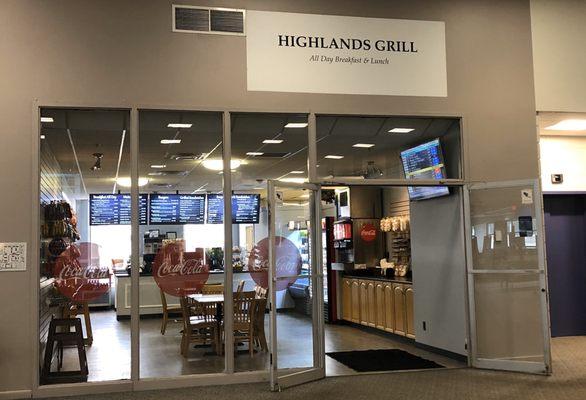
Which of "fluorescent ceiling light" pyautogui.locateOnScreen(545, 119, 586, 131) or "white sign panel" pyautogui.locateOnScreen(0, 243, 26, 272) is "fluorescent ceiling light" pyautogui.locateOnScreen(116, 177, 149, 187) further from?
"fluorescent ceiling light" pyautogui.locateOnScreen(545, 119, 586, 131)

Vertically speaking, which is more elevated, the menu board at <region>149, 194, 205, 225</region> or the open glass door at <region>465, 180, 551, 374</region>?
the menu board at <region>149, 194, 205, 225</region>

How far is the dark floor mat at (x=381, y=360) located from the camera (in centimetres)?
693

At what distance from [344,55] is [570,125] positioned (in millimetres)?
3445

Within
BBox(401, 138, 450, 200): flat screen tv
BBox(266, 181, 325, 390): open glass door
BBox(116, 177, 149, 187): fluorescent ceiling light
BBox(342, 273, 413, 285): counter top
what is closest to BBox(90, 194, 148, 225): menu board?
BBox(116, 177, 149, 187): fluorescent ceiling light

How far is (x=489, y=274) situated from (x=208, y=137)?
135 inches

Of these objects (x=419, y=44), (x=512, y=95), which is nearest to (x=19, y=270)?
(x=419, y=44)

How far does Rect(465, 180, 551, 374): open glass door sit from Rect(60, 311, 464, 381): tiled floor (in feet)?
1.77

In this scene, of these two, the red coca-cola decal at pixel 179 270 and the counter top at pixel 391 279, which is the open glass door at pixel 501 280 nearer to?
the counter top at pixel 391 279

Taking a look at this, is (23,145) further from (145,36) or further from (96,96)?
(145,36)

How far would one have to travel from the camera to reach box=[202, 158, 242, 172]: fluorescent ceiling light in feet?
21.6

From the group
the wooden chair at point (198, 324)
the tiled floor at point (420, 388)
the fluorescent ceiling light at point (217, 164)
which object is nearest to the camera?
the tiled floor at point (420, 388)

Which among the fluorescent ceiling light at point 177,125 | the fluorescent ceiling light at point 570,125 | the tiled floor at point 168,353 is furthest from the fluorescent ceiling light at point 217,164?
the fluorescent ceiling light at point 570,125

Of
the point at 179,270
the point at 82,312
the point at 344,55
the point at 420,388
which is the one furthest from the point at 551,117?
the point at 82,312

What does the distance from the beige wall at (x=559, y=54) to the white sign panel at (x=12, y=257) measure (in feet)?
19.1
